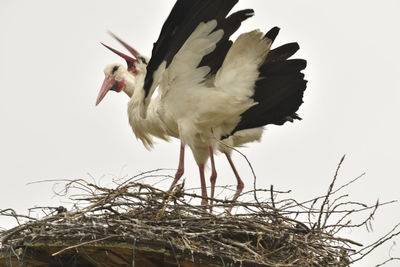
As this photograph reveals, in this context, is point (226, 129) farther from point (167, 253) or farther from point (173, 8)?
point (167, 253)

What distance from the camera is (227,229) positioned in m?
6.20

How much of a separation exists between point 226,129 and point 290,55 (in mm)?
898

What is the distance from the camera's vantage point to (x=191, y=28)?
7758 millimetres

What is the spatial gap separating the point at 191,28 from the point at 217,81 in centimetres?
67

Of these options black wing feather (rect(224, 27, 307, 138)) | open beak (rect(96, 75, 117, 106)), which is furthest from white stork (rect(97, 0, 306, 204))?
open beak (rect(96, 75, 117, 106))

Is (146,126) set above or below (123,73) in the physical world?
below

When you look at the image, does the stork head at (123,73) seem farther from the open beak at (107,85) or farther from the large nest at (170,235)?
the large nest at (170,235)

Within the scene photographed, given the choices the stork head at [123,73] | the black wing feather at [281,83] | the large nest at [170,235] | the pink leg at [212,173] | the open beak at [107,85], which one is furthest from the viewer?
the open beak at [107,85]

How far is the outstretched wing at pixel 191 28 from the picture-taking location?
764 cm

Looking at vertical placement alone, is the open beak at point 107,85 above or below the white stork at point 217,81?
above

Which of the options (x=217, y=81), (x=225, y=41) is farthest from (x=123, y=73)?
(x=225, y=41)

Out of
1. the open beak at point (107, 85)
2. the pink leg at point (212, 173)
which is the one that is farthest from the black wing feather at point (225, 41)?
the open beak at point (107, 85)

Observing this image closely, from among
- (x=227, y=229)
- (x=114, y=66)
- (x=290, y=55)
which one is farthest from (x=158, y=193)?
(x=114, y=66)

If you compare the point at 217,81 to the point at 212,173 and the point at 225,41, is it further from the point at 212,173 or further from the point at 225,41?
the point at 212,173
